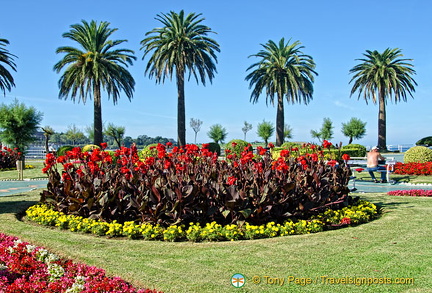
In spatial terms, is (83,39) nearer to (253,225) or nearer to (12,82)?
(12,82)

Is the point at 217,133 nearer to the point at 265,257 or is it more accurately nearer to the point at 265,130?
the point at 265,130

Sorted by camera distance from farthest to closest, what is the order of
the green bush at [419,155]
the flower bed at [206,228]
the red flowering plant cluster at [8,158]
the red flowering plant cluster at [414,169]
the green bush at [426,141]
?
the green bush at [426,141] < the red flowering plant cluster at [8,158] < the green bush at [419,155] < the red flowering plant cluster at [414,169] < the flower bed at [206,228]

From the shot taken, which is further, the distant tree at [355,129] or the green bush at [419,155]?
the distant tree at [355,129]

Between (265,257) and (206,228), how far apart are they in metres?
1.26

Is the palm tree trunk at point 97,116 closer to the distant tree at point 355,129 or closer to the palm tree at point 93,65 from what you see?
the palm tree at point 93,65

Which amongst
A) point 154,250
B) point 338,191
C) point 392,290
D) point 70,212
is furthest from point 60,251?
point 338,191

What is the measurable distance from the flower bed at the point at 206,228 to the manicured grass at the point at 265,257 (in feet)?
0.63

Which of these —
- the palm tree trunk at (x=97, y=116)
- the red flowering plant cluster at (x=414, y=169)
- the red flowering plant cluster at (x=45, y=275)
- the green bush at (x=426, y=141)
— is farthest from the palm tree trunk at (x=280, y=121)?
the red flowering plant cluster at (x=45, y=275)

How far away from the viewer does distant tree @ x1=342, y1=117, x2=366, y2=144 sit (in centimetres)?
5569

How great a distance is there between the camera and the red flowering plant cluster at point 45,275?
3707 millimetres

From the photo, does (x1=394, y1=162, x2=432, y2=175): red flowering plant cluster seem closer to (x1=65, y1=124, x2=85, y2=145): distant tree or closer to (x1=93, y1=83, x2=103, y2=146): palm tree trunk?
(x1=93, y1=83, x2=103, y2=146): palm tree trunk

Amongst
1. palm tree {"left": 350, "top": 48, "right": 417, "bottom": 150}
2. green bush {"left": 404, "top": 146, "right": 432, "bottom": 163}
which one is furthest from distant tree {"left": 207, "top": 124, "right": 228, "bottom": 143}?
green bush {"left": 404, "top": 146, "right": 432, "bottom": 163}

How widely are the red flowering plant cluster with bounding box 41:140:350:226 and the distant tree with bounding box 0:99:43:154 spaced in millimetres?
22622

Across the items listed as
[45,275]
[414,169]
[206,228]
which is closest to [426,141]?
[414,169]
